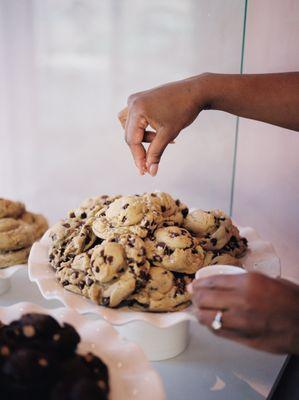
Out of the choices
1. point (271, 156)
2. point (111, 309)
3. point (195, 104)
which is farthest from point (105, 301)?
point (271, 156)

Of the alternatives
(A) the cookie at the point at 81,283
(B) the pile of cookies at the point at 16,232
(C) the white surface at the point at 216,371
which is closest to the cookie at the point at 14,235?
(B) the pile of cookies at the point at 16,232

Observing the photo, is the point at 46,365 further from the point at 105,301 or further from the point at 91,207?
the point at 91,207

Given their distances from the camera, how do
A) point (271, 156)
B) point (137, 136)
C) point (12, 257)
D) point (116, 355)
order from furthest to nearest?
point (271, 156), point (12, 257), point (137, 136), point (116, 355)

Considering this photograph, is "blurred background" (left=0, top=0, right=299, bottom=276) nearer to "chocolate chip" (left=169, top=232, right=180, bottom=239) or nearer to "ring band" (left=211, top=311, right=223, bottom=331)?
"chocolate chip" (left=169, top=232, right=180, bottom=239)

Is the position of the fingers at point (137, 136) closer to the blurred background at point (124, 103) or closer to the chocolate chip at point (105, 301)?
the chocolate chip at point (105, 301)

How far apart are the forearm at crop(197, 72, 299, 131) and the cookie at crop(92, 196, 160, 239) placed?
1.10ft

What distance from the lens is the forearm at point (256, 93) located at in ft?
4.22

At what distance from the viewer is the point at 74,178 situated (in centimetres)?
227

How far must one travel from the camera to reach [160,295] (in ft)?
3.53

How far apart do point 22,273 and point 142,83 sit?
894 millimetres

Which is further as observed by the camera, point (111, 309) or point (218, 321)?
point (111, 309)

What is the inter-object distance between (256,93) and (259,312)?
727 millimetres

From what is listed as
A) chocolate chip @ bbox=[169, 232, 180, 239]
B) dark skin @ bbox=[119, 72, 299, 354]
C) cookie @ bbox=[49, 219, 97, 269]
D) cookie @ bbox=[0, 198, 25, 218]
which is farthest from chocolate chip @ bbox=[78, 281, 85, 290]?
cookie @ bbox=[0, 198, 25, 218]

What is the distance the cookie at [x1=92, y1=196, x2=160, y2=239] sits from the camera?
1.14 metres
